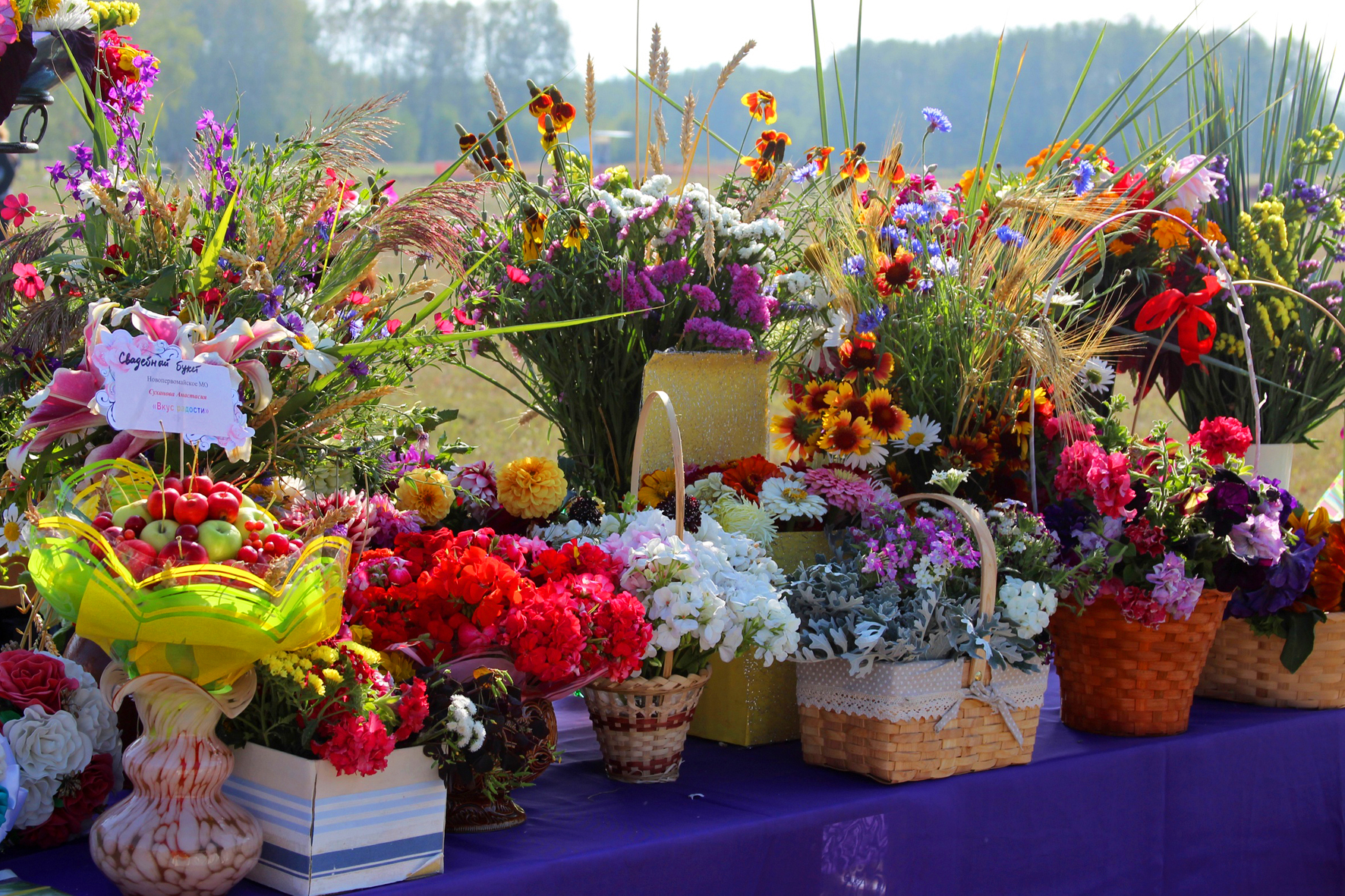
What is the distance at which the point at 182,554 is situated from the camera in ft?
3.13

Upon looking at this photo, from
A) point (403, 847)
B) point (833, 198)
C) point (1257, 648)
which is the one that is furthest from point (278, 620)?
point (1257, 648)

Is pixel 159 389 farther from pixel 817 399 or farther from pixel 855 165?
pixel 855 165

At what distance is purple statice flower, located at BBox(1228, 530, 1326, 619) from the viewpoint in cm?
170

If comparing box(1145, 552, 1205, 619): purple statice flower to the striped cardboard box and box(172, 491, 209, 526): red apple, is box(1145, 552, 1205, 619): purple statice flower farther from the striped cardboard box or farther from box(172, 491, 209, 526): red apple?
box(172, 491, 209, 526): red apple

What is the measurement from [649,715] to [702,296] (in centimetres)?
64

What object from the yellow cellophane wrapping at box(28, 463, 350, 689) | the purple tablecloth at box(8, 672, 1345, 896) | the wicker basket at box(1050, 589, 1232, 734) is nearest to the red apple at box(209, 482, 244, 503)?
the yellow cellophane wrapping at box(28, 463, 350, 689)

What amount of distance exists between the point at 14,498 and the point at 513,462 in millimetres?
577

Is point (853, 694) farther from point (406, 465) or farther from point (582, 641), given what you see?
point (406, 465)

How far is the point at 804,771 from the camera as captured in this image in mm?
1448

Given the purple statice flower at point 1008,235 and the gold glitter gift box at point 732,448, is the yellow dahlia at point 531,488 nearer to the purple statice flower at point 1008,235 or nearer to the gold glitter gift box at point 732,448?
the gold glitter gift box at point 732,448

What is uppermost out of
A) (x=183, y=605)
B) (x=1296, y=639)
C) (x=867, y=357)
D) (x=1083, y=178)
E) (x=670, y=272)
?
(x=1083, y=178)

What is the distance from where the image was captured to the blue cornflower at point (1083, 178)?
2045 mm

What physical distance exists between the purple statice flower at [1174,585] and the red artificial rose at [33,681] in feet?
4.39

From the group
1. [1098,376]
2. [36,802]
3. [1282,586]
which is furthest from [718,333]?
[36,802]
